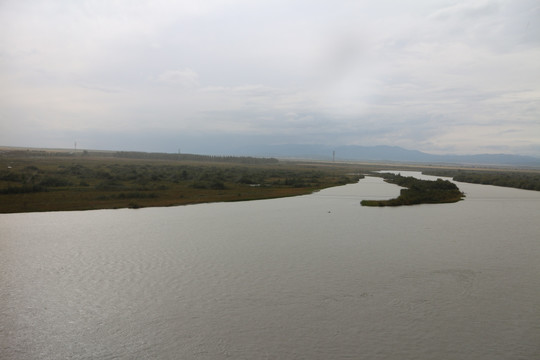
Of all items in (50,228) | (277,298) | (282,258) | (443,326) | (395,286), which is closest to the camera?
(443,326)

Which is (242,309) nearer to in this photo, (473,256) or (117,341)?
(117,341)

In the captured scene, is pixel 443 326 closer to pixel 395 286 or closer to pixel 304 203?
pixel 395 286

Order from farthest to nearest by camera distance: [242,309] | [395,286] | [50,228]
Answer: [50,228] < [395,286] < [242,309]

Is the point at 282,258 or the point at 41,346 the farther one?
the point at 282,258

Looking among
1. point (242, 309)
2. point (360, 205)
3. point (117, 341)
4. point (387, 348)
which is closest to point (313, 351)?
point (387, 348)

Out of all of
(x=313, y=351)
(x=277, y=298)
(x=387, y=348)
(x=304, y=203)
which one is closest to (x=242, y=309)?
(x=277, y=298)

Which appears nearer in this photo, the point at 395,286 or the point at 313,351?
the point at 313,351
